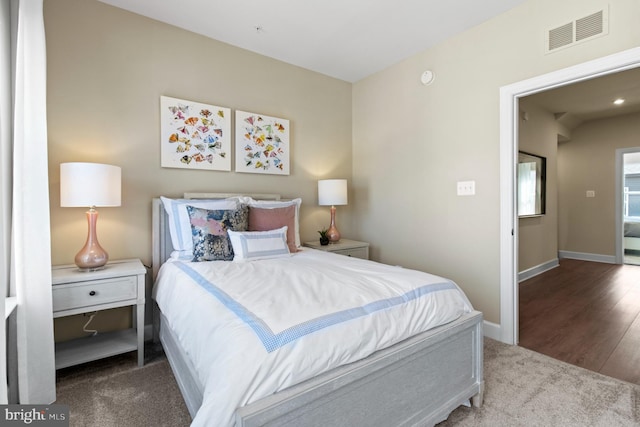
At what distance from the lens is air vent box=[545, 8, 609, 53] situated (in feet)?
6.80

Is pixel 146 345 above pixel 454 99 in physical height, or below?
below

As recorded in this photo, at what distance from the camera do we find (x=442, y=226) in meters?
3.06

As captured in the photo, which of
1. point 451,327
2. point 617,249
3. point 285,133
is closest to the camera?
point 451,327

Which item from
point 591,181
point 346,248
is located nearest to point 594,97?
point 591,181

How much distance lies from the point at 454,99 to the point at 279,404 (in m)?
2.90

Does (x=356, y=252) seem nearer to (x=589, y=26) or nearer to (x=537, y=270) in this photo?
(x=589, y=26)

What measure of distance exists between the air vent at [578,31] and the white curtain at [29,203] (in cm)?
334

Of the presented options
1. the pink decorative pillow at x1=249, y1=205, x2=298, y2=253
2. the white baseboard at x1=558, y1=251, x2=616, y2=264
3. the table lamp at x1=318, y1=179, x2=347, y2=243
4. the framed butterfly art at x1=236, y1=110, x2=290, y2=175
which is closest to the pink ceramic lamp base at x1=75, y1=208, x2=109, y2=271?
the pink decorative pillow at x1=249, y1=205, x2=298, y2=253

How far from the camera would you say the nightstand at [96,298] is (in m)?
1.91

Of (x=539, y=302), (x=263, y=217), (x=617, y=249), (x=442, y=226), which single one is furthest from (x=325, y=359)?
(x=617, y=249)

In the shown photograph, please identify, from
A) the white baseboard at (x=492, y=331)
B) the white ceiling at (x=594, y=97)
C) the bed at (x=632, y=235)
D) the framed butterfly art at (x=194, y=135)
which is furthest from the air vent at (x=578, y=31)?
the bed at (x=632, y=235)

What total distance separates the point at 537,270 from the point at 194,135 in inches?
209

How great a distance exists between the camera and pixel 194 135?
2.82 m

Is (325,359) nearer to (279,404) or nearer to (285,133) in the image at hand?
(279,404)
